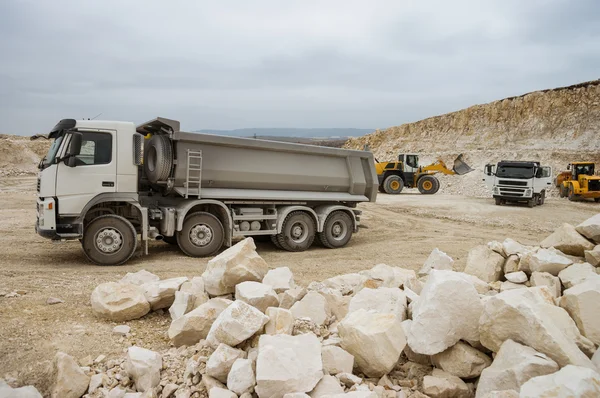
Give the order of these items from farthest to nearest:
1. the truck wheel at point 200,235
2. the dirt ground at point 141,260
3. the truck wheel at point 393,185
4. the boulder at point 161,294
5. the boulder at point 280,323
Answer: the truck wheel at point 393,185 < the truck wheel at point 200,235 < the boulder at point 161,294 < the dirt ground at point 141,260 < the boulder at point 280,323

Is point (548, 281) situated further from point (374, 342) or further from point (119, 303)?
point (119, 303)

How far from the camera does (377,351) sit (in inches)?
142

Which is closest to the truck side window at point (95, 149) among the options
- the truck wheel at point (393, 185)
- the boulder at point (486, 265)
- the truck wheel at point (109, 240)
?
the truck wheel at point (109, 240)

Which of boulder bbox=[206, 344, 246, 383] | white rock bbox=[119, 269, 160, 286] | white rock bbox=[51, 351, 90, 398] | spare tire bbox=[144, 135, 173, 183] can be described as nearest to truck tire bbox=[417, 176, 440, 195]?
spare tire bbox=[144, 135, 173, 183]

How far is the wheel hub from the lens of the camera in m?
8.39

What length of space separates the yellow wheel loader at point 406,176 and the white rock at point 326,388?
21.7 m

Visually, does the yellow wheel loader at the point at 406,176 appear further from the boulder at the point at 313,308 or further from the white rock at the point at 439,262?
the boulder at the point at 313,308

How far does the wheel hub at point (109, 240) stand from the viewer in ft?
27.5

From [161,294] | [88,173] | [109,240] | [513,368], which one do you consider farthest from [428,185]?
[513,368]

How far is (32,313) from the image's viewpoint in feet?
18.0

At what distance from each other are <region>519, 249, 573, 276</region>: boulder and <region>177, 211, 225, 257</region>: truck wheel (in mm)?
5683

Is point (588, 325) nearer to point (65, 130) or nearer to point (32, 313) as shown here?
point (32, 313)

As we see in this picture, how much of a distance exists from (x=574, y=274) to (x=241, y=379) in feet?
12.9

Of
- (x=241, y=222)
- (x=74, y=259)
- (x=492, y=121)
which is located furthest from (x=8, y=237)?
(x=492, y=121)
